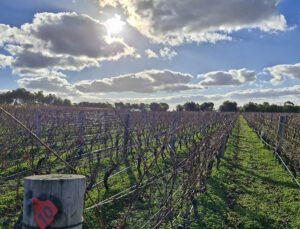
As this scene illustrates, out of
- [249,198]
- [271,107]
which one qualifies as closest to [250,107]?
[271,107]

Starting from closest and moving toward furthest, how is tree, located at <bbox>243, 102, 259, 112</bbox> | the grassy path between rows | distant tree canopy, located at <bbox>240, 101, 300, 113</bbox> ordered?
the grassy path between rows, distant tree canopy, located at <bbox>240, 101, 300, 113</bbox>, tree, located at <bbox>243, 102, 259, 112</bbox>

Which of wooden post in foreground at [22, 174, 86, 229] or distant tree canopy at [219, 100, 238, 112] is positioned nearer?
wooden post in foreground at [22, 174, 86, 229]

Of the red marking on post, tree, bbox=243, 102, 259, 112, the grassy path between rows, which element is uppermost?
tree, bbox=243, 102, 259, 112

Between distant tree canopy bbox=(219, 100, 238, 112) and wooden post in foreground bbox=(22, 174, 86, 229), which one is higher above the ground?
distant tree canopy bbox=(219, 100, 238, 112)

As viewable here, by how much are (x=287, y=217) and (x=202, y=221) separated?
5.52ft

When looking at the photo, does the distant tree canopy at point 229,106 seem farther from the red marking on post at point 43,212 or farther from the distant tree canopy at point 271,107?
the red marking on post at point 43,212

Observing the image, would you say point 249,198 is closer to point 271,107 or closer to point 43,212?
point 43,212

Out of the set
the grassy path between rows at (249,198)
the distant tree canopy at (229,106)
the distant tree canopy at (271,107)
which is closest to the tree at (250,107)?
the distant tree canopy at (271,107)

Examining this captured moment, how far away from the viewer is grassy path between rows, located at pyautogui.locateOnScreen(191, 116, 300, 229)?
4328mm

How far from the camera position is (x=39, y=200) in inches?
47.9

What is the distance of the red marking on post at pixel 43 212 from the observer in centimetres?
120

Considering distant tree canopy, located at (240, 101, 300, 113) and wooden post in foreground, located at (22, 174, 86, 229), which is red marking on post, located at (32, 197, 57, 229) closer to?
wooden post in foreground, located at (22, 174, 86, 229)

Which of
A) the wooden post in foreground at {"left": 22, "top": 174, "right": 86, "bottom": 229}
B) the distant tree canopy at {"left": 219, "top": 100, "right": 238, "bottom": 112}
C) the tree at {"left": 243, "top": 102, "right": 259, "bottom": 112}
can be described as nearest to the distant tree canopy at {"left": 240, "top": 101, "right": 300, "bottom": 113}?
the tree at {"left": 243, "top": 102, "right": 259, "bottom": 112}

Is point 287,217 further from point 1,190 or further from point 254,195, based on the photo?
point 1,190
